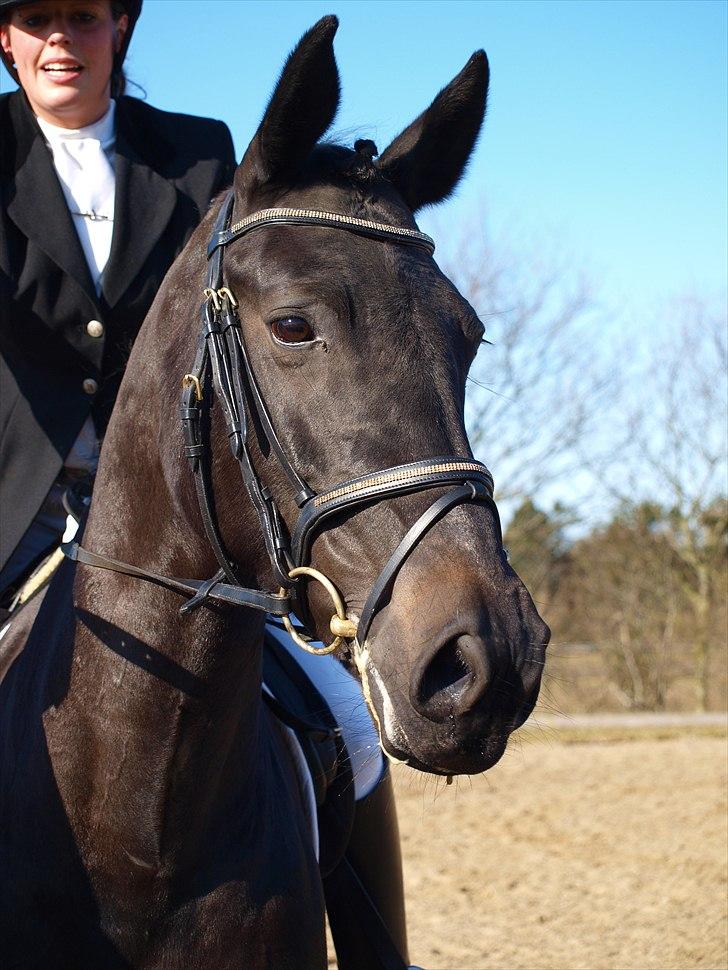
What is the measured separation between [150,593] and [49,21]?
2023 millimetres

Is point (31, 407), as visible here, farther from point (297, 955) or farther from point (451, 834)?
point (451, 834)

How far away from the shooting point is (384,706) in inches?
78.4

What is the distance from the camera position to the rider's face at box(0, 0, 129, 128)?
346 centimetres

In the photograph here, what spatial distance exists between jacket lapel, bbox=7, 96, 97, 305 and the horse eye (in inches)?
48.4

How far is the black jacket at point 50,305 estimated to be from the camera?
3.27 metres

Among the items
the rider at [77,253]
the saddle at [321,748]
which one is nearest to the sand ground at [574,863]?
the saddle at [321,748]

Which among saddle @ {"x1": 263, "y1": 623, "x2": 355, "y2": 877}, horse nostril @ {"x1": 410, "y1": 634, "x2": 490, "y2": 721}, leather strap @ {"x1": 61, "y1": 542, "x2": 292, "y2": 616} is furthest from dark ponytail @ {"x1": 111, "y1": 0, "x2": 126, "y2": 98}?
horse nostril @ {"x1": 410, "y1": 634, "x2": 490, "y2": 721}

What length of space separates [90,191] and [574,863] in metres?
6.59

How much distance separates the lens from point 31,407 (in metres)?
3.30

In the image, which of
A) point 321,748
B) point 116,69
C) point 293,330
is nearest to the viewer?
point 293,330

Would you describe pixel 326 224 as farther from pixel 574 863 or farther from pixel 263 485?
pixel 574 863

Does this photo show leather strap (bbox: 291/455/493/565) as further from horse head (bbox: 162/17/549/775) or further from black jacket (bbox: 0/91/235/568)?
black jacket (bbox: 0/91/235/568)

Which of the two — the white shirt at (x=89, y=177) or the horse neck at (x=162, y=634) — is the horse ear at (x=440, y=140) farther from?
the white shirt at (x=89, y=177)

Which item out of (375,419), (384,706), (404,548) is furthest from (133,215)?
(384,706)
